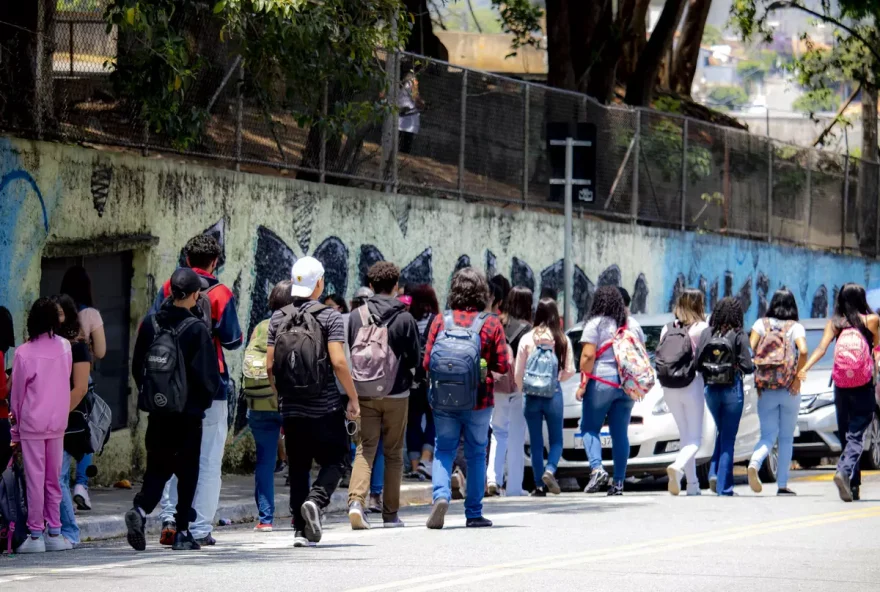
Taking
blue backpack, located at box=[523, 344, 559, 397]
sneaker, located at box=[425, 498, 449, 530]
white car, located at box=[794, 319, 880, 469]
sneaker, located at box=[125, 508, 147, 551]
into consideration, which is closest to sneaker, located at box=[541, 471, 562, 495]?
blue backpack, located at box=[523, 344, 559, 397]

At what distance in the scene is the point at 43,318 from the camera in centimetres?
1030

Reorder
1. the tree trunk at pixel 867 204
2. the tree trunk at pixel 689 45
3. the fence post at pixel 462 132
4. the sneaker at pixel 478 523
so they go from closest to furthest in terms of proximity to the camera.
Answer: the sneaker at pixel 478 523, the fence post at pixel 462 132, the tree trunk at pixel 867 204, the tree trunk at pixel 689 45

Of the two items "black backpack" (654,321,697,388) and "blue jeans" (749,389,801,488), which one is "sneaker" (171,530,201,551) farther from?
"blue jeans" (749,389,801,488)

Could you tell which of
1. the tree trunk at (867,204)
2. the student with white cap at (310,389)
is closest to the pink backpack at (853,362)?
the student with white cap at (310,389)

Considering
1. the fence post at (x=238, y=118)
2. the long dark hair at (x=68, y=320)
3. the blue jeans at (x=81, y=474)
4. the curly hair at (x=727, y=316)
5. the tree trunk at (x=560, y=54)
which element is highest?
the tree trunk at (x=560, y=54)

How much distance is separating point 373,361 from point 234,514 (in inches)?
85.7

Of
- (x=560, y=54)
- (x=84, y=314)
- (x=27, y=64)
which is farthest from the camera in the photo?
(x=560, y=54)

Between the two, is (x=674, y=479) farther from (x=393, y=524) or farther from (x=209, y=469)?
(x=209, y=469)

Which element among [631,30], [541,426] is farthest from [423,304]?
[631,30]

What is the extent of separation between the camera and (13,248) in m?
12.6

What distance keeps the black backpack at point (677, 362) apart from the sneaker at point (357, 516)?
3.69 meters

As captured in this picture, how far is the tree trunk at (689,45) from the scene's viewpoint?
33375mm

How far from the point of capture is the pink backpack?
Answer: 44.4 feet

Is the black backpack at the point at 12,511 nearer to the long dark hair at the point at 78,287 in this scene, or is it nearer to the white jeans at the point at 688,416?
the long dark hair at the point at 78,287
